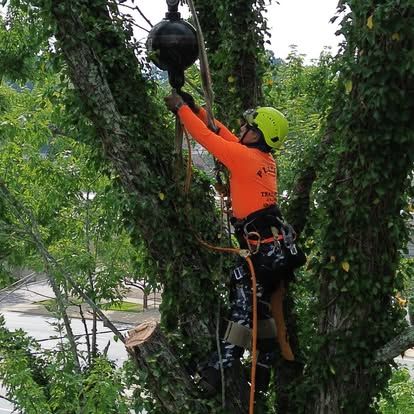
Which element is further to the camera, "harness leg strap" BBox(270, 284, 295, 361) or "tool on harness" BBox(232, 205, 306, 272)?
"harness leg strap" BBox(270, 284, 295, 361)

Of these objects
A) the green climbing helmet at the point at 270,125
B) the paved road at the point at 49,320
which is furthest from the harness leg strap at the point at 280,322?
the paved road at the point at 49,320

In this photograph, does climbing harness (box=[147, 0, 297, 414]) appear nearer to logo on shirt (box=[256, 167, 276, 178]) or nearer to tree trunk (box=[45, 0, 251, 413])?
tree trunk (box=[45, 0, 251, 413])

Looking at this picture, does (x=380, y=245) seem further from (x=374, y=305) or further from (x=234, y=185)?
(x=234, y=185)

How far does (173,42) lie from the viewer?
140 inches

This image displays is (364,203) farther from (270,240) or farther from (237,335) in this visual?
(237,335)

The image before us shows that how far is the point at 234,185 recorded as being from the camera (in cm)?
390

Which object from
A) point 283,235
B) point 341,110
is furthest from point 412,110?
point 283,235

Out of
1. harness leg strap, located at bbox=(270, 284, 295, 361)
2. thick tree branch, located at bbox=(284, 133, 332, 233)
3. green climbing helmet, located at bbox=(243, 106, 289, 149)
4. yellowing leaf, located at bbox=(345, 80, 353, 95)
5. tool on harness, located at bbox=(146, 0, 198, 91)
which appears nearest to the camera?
yellowing leaf, located at bbox=(345, 80, 353, 95)

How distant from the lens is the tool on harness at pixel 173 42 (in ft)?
11.7

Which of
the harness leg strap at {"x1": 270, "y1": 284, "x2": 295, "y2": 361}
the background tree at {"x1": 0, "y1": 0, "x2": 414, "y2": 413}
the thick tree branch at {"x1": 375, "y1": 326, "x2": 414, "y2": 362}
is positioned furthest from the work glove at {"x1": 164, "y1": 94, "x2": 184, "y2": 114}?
the thick tree branch at {"x1": 375, "y1": 326, "x2": 414, "y2": 362}

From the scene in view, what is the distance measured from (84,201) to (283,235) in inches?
180

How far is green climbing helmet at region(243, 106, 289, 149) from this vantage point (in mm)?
3799

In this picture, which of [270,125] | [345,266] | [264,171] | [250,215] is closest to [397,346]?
[345,266]

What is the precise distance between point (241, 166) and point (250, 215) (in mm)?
332
